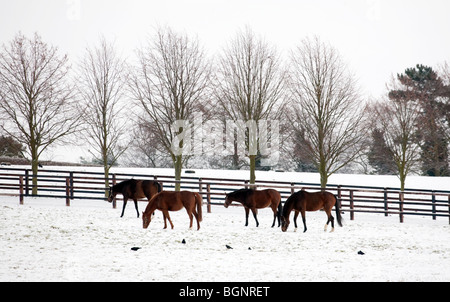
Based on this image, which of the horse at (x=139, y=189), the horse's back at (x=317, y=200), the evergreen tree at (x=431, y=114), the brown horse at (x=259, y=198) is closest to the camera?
the horse's back at (x=317, y=200)

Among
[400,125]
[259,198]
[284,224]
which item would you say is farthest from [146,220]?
[400,125]

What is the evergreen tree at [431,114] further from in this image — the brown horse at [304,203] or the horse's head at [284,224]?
the horse's head at [284,224]

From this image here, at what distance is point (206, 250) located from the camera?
398 inches

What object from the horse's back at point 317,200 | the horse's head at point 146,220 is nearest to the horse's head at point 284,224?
the horse's back at point 317,200

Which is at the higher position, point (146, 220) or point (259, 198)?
point (259, 198)

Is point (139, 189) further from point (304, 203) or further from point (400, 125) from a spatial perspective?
point (400, 125)

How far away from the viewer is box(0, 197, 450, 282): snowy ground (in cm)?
793

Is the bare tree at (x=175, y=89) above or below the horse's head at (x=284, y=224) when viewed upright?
above

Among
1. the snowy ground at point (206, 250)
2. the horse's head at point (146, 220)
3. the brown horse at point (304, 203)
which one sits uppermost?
the brown horse at point (304, 203)

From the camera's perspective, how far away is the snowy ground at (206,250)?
26.0 feet

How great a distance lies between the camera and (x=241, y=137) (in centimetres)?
2077

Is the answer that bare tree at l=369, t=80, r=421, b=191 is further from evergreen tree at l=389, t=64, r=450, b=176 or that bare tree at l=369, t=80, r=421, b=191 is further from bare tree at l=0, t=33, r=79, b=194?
bare tree at l=0, t=33, r=79, b=194

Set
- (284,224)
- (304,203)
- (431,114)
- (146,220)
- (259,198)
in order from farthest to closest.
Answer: (431,114)
(259,198)
(304,203)
(284,224)
(146,220)
